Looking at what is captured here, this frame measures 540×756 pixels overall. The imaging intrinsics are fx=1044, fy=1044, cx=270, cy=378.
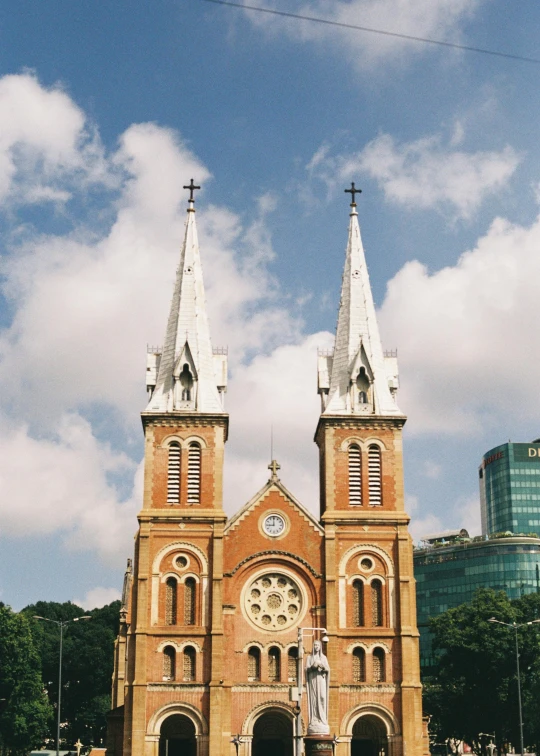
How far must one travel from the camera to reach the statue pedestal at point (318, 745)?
132ft

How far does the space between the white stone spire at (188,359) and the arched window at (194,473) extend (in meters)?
2.22

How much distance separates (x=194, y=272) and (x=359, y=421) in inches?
547

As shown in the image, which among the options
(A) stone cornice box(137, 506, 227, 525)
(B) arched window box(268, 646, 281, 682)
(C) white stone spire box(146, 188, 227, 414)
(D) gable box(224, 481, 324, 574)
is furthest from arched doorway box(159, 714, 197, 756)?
(C) white stone spire box(146, 188, 227, 414)

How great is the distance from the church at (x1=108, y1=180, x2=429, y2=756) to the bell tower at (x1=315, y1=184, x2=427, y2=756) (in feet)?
0.25

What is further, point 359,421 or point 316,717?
point 359,421

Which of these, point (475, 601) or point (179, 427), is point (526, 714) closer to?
point (475, 601)

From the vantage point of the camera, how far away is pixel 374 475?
5756cm

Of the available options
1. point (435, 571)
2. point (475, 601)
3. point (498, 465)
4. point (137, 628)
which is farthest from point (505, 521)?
point (137, 628)

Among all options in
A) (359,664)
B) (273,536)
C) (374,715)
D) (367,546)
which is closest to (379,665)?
(359,664)

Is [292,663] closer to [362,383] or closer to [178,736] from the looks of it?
[178,736]

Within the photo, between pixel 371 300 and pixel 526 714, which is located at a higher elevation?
pixel 371 300

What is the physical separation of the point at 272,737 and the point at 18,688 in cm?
2804

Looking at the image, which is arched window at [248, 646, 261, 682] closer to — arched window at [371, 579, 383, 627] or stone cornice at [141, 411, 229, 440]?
arched window at [371, 579, 383, 627]

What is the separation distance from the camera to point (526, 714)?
64812mm
